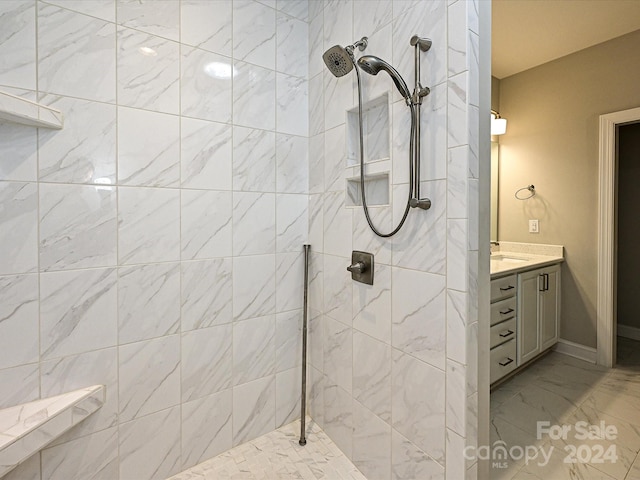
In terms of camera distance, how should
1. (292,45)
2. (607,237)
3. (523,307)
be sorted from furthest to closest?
(607,237)
(523,307)
(292,45)

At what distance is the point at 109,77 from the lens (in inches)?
50.2

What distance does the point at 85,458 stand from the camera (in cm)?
125

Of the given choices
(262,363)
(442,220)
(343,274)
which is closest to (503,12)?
(442,220)

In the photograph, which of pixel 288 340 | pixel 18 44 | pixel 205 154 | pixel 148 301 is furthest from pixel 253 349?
pixel 18 44

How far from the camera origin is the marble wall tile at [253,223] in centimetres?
159

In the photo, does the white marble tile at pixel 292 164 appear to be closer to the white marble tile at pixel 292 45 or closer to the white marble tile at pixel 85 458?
the white marble tile at pixel 292 45

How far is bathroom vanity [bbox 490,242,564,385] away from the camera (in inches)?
83.4

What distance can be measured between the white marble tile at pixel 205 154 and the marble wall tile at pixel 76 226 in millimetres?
333

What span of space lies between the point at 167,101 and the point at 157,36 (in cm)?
28

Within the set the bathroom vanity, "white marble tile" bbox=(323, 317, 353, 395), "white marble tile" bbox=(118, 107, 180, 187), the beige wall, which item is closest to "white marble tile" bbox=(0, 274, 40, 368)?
"white marble tile" bbox=(118, 107, 180, 187)

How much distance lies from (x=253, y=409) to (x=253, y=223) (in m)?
1.01

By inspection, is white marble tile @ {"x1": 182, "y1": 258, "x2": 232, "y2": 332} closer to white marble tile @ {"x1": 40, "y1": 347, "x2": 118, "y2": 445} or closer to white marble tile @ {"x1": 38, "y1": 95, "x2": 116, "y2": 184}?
white marble tile @ {"x1": 40, "y1": 347, "x2": 118, "y2": 445}

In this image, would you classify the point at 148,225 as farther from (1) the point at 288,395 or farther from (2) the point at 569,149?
(2) the point at 569,149

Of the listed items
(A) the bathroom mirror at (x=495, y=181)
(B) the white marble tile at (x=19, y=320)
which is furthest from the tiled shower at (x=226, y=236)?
(A) the bathroom mirror at (x=495, y=181)
